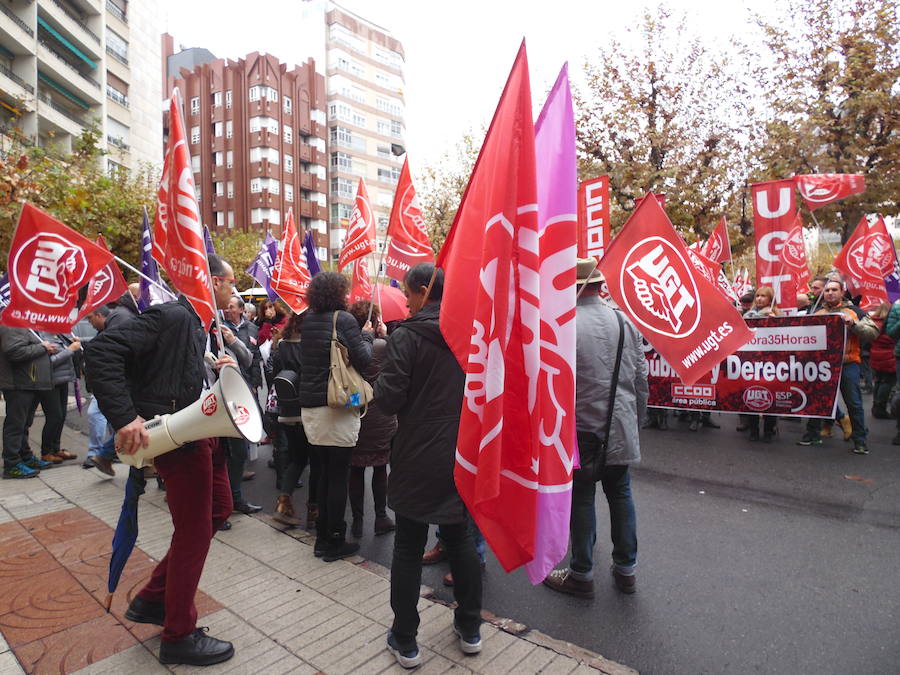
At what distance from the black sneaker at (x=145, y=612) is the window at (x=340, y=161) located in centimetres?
5874

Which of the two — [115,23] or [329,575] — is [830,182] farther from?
[115,23]

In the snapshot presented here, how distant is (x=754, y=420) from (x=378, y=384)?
640cm

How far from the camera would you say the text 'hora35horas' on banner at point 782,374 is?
264 inches

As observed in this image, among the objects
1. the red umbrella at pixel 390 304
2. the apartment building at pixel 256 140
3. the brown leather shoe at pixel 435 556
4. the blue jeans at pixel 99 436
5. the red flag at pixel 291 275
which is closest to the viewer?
the brown leather shoe at pixel 435 556

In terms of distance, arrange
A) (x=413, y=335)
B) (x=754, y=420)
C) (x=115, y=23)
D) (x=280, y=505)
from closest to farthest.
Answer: (x=413, y=335) < (x=280, y=505) < (x=754, y=420) < (x=115, y=23)

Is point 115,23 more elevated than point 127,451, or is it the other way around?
point 115,23

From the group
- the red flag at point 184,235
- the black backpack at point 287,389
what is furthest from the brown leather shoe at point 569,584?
the red flag at point 184,235

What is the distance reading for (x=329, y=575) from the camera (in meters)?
3.63

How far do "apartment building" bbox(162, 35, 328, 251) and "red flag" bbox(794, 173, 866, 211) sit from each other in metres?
47.1

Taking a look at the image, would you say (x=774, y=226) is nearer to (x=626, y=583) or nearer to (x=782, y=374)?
(x=782, y=374)

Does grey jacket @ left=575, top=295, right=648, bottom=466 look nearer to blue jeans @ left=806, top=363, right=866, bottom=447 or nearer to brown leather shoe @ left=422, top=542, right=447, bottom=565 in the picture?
brown leather shoe @ left=422, top=542, right=447, bottom=565

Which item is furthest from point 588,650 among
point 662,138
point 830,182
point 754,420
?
point 662,138

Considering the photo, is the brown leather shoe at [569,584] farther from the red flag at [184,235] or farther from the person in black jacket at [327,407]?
the red flag at [184,235]

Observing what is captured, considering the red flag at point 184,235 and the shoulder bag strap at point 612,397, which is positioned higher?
the red flag at point 184,235
